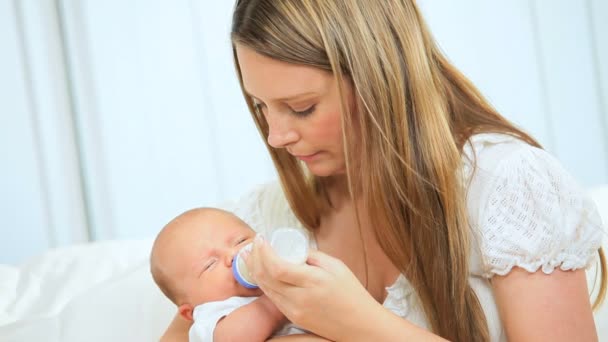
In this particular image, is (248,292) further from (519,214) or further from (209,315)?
(519,214)

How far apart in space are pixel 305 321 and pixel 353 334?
0.08m

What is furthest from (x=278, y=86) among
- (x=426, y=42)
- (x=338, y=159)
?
(x=426, y=42)

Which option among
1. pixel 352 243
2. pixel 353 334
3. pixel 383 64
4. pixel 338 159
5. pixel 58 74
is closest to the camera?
pixel 353 334

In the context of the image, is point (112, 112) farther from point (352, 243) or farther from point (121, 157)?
point (352, 243)

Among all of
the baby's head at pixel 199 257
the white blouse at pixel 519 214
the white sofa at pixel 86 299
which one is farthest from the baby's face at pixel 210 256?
the white sofa at pixel 86 299

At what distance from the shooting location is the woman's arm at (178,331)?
5.72 feet

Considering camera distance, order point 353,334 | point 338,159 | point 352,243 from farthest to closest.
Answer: point 352,243 → point 338,159 → point 353,334

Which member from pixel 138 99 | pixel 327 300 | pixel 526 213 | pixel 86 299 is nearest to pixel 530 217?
pixel 526 213

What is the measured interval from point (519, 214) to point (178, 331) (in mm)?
760

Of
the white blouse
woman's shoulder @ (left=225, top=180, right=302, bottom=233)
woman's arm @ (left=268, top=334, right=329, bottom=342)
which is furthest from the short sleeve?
woman's shoulder @ (left=225, top=180, right=302, bottom=233)

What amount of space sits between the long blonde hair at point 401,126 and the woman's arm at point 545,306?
10 centimetres

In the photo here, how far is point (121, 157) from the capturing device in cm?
366

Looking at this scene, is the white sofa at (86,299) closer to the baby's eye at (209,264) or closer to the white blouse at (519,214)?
the white blouse at (519,214)

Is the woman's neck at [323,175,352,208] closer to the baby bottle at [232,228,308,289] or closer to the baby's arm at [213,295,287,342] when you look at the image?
the baby's arm at [213,295,287,342]
